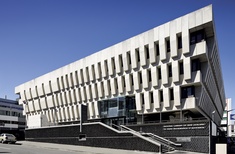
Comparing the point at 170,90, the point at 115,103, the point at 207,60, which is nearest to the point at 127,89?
the point at 115,103

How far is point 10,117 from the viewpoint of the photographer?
3339 inches

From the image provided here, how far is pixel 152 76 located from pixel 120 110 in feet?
25.8

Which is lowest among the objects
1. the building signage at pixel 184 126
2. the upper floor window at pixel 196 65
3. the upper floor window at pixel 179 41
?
the building signage at pixel 184 126

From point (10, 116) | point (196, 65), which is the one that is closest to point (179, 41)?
point (196, 65)

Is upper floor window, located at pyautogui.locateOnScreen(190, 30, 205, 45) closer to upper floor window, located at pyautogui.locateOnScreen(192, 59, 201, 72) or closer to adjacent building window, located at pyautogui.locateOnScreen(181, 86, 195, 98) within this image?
upper floor window, located at pyautogui.locateOnScreen(192, 59, 201, 72)

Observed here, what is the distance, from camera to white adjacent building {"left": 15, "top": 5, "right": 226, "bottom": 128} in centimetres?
3303

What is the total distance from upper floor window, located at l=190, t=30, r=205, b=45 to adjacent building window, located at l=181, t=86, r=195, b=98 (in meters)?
5.97

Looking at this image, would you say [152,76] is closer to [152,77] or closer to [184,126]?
[152,77]

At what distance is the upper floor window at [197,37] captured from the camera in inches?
1296

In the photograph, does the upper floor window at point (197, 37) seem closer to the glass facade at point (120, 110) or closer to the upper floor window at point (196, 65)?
the upper floor window at point (196, 65)

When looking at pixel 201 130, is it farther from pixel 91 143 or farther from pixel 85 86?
pixel 85 86

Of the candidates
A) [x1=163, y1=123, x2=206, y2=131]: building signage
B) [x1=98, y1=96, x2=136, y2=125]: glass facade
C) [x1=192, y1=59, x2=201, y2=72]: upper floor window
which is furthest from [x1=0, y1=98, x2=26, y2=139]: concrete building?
[x1=192, y1=59, x2=201, y2=72]: upper floor window

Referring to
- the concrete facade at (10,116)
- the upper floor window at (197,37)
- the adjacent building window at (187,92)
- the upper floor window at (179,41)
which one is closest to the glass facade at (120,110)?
the adjacent building window at (187,92)

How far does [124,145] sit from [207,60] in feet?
51.5
